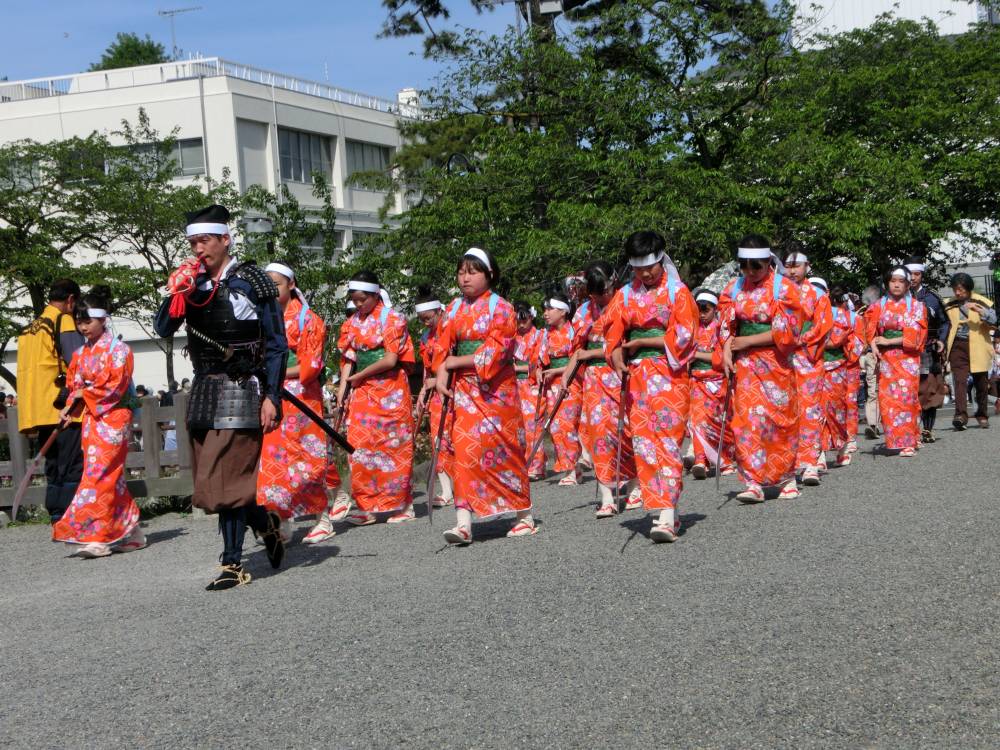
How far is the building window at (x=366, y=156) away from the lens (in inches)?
1763

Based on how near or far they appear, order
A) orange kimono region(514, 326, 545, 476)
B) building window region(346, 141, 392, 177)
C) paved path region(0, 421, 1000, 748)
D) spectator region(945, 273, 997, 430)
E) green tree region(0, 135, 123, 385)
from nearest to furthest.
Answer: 1. paved path region(0, 421, 1000, 748)
2. orange kimono region(514, 326, 545, 476)
3. spectator region(945, 273, 997, 430)
4. green tree region(0, 135, 123, 385)
5. building window region(346, 141, 392, 177)

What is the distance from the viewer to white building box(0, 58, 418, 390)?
38812mm

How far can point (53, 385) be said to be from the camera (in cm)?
1036

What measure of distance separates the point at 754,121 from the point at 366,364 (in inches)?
449

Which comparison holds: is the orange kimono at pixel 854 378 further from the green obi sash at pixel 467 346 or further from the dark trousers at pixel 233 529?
the dark trousers at pixel 233 529

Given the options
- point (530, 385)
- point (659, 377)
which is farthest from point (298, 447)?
point (530, 385)

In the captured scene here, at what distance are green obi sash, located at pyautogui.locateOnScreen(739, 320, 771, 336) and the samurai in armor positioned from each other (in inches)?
147

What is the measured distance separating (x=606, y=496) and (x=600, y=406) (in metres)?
0.85

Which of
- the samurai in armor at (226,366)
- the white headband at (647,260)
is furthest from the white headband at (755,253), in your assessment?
the samurai in armor at (226,366)

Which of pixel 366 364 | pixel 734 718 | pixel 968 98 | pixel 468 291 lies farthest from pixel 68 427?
pixel 968 98

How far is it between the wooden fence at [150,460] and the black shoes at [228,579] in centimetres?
476

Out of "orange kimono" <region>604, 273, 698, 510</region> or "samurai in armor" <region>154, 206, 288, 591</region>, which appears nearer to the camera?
"samurai in armor" <region>154, 206, 288, 591</region>

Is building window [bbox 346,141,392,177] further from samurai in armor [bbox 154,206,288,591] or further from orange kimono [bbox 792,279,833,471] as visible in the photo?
samurai in armor [bbox 154,206,288,591]

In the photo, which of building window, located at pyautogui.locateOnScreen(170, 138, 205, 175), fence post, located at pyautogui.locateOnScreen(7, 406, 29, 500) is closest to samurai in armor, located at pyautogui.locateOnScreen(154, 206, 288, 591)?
fence post, located at pyautogui.locateOnScreen(7, 406, 29, 500)
